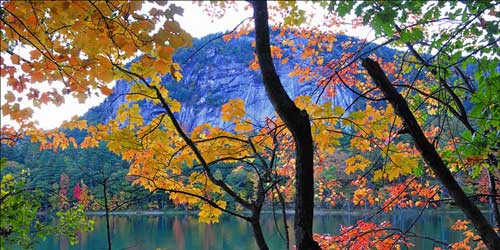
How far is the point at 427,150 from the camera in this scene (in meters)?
1.42

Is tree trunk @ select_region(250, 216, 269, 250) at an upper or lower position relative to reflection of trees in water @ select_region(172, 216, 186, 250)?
upper

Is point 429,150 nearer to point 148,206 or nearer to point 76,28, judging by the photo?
point 76,28

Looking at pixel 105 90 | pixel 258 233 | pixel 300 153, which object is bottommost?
pixel 258 233

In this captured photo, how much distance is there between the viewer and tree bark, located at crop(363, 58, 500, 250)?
139cm

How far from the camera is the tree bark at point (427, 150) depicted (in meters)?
1.39

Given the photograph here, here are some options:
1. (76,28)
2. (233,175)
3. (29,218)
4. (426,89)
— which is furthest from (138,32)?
(233,175)

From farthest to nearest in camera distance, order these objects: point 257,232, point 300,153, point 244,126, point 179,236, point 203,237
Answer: point 179,236, point 203,237, point 244,126, point 257,232, point 300,153

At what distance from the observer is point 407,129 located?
1.44m

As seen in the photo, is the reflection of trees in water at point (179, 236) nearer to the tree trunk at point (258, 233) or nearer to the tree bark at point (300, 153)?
the tree trunk at point (258, 233)

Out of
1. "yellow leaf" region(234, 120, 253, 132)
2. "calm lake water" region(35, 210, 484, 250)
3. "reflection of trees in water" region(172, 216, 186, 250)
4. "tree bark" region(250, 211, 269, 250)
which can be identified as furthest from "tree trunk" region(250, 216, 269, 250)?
"reflection of trees in water" region(172, 216, 186, 250)

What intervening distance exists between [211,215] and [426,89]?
2.70 metres

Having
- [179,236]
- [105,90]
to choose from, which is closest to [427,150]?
[105,90]

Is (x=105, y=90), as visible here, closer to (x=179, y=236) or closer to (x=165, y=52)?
(x=165, y=52)

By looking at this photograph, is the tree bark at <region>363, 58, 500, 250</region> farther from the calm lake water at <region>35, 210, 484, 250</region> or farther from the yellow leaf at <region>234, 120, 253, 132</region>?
the calm lake water at <region>35, 210, 484, 250</region>
